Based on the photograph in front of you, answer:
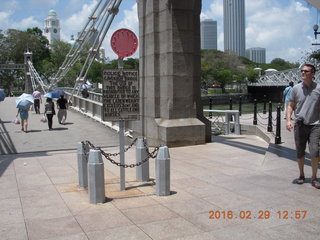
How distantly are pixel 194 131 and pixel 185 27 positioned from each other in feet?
9.14

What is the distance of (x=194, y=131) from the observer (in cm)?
1122

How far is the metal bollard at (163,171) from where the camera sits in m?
6.21

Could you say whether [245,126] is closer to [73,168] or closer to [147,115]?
[147,115]

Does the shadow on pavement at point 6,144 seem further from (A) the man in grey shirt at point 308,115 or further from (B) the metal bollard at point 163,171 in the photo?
(A) the man in grey shirt at point 308,115

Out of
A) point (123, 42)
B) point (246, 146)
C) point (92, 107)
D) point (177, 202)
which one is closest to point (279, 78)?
point (92, 107)

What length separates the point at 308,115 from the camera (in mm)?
6188

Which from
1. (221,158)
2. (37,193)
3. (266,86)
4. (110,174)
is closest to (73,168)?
(110,174)

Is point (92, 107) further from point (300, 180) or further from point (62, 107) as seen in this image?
point (300, 180)

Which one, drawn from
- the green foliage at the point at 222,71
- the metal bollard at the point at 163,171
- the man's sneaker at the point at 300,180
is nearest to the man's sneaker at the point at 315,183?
the man's sneaker at the point at 300,180

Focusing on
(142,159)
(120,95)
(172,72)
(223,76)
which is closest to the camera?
(120,95)

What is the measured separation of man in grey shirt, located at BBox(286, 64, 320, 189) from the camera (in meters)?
6.16

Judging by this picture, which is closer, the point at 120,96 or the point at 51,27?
the point at 120,96
